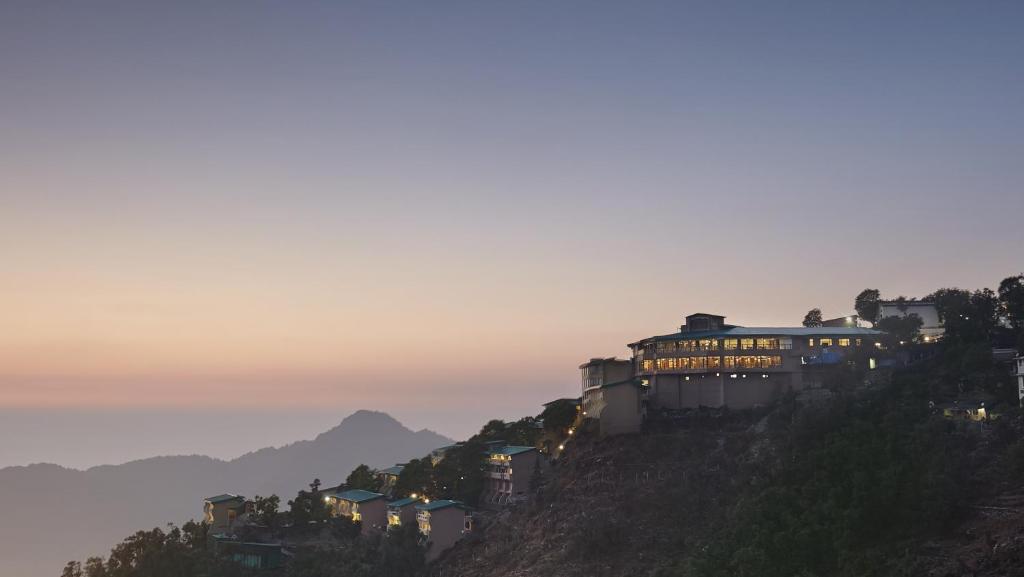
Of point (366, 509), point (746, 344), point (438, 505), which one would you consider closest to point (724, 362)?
point (746, 344)

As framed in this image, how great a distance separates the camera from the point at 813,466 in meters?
60.5

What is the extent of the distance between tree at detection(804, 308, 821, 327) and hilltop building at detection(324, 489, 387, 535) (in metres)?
61.0

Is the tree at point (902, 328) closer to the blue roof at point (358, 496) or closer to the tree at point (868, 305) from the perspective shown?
the tree at point (868, 305)

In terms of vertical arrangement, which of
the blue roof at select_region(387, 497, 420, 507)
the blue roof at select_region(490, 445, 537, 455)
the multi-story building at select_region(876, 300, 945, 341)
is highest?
the multi-story building at select_region(876, 300, 945, 341)

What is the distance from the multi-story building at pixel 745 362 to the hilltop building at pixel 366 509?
32.3m

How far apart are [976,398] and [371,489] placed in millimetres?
68768

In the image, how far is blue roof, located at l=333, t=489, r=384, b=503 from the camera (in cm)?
9269

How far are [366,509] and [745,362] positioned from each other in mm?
44581

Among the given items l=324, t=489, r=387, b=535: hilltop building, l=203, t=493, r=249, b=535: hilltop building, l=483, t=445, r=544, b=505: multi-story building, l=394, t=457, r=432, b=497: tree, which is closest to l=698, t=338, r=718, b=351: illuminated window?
l=483, t=445, r=544, b=505: multi-story building

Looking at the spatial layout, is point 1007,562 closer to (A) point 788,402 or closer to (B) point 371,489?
(A) point 788,402

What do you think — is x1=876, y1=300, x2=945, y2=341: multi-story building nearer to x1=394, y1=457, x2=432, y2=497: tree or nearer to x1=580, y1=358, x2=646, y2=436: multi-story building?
x1=580, y1=358, x2=646, y2=436: multi-story building

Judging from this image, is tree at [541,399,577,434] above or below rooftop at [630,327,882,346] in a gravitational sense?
below

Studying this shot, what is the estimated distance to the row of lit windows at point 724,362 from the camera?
278ft

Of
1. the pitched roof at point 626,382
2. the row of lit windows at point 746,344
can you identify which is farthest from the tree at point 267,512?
the row of lit windows at point 746,344
